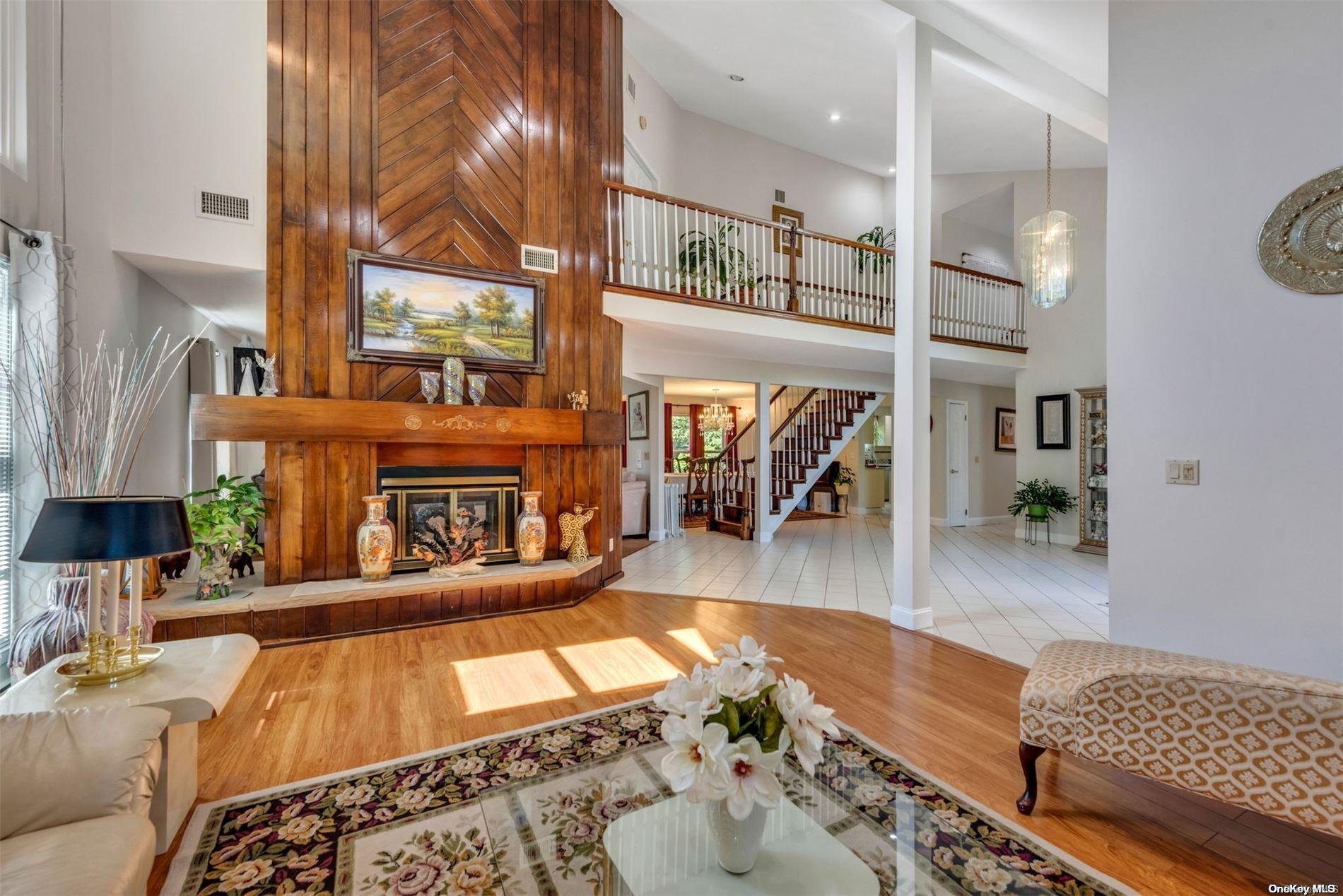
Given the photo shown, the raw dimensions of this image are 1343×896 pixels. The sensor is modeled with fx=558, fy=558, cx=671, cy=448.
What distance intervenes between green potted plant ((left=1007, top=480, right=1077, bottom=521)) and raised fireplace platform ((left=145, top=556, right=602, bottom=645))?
6.43 meters

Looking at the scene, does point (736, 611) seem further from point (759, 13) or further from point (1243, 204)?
point (759, 13)

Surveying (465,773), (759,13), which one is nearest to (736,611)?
(465,773)

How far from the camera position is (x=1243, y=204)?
7.94 ft

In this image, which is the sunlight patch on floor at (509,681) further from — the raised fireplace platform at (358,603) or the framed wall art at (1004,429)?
the framed wall art at (1004,429)

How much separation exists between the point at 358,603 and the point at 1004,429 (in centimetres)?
1020

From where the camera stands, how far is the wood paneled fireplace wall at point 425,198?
377 centimetres

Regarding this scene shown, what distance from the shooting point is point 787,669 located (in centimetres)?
A: 311

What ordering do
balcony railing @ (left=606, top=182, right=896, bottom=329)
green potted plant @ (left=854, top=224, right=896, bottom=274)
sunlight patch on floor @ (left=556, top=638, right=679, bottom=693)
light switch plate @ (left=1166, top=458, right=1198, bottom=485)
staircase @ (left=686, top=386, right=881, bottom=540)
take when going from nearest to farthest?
light switch plate @ (left=1166, top=458, right=1198, bottom=485) < sunlight patch on floor @ (left=556, top=638, right=679, bottom=693) < balcony railing @ (left=606, top=182, right=896, bottom=329) < green potted plant @ (left=854, top=224, right=896, bottom=274) < staircase @ (left=686, top=386, right=881, bottom=540)

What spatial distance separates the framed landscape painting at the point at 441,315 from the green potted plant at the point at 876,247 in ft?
13.4

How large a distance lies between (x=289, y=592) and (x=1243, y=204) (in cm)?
541

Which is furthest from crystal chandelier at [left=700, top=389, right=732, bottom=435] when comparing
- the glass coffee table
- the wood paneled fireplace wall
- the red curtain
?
the glass coffee table

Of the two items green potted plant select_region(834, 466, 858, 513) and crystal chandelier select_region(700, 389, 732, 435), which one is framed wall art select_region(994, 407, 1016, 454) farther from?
crystal chandelier select_region(700, 389, 732, 435)

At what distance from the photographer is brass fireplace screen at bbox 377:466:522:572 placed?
13.4 ft

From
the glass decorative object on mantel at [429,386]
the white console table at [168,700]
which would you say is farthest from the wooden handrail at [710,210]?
the white console table at [168,700]
